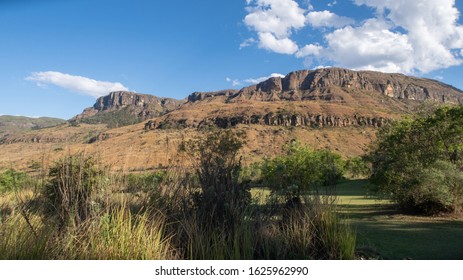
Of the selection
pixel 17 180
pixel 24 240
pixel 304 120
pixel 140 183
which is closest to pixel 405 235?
pixel 140 183

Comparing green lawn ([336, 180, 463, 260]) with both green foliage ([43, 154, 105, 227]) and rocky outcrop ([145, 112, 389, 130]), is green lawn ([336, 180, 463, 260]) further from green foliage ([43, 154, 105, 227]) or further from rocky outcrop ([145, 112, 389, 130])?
rocky outcrop ([145, 112, 389, 130])

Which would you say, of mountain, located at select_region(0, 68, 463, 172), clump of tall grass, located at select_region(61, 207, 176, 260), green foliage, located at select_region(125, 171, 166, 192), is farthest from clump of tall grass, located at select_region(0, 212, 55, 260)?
green foliage, located at select_region(125, 171, 166, 192)

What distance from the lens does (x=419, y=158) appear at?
12.6 m

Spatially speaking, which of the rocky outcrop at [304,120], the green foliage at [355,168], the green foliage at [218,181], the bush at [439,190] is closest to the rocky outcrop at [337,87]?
the rocky outcrop at [304,120]

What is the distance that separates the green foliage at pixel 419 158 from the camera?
11195 mm

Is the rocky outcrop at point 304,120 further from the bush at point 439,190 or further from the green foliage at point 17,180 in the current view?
the green foliage at point 17,180

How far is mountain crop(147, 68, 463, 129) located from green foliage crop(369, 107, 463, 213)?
6409 cm

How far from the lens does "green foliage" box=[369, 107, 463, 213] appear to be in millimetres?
11195

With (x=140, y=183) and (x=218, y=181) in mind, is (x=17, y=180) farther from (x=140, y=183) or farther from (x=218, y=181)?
(x=218, y=181)

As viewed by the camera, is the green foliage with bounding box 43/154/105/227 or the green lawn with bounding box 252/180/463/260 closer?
the green foliage with bounding box 43/154/105/227

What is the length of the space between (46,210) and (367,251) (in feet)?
15.5

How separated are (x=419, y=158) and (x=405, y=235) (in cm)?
538

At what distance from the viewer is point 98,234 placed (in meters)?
3.59

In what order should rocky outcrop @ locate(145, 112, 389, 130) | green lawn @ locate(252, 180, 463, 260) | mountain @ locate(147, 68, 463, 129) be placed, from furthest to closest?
mountain @ locate(147, 68, 463, 129) → rocky outcrop @ locate(145, 112, 389, 130) → green lawn @ locate(252, 180, 463, 260)
